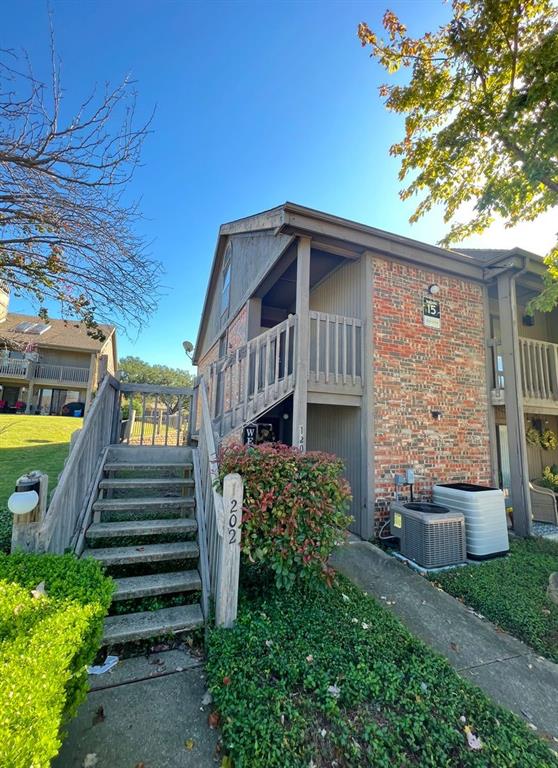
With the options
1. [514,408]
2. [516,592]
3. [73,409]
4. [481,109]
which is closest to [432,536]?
[516,592]

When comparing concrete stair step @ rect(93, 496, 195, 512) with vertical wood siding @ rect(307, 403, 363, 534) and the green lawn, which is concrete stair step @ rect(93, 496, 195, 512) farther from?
vertical wood siding @ rect(307, 403, 363, 534)

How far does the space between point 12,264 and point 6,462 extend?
21.9ft

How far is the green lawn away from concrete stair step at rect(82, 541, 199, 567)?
1326 mm

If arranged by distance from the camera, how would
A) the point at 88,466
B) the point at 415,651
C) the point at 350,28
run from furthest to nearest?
the point at 350,28 < the point at 88,466 < the point at 415,651

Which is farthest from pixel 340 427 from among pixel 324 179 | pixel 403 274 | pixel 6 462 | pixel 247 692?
pixel 6 462

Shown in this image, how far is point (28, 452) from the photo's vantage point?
31.5 ft

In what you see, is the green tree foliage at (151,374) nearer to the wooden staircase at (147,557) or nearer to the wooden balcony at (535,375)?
the wooden staircase at (147,557)

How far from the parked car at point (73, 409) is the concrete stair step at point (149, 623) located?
938 inches

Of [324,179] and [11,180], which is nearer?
[11,180]

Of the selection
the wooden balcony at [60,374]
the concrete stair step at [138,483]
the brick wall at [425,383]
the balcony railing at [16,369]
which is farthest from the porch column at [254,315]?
the balcony railing at [16,369]

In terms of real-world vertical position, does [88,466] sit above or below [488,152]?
below

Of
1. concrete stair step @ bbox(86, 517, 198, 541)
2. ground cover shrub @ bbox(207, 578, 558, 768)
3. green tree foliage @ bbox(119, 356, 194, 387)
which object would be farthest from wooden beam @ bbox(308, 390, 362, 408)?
green tree foliage @ bbox(119, 356, 194, 387)

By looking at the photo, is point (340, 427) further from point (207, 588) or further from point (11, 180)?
point (11, 180)

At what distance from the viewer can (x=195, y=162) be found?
7.20m
